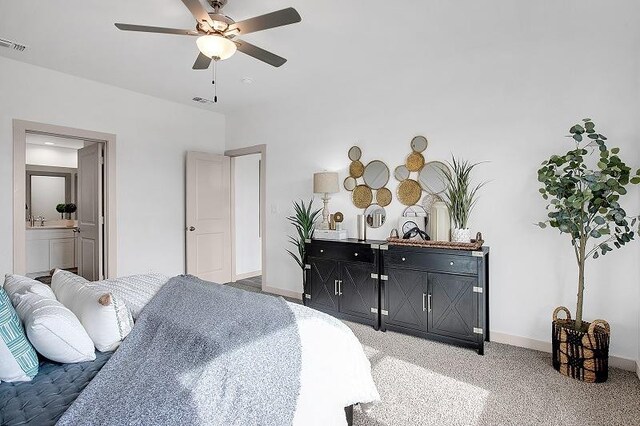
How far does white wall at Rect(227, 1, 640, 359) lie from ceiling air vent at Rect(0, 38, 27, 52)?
2774 millimetres

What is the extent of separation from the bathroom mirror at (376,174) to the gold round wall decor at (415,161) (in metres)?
0.27

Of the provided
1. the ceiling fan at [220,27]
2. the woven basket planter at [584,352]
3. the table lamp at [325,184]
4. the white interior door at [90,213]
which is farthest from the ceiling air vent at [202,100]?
the woven basket planter at [584,352]

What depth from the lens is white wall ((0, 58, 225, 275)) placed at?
355cm

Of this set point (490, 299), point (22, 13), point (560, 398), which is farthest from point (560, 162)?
point (22, 13)

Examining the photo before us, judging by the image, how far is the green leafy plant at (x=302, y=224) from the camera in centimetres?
418

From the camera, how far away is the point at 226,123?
18.2 feet

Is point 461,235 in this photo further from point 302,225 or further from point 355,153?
point 302,225

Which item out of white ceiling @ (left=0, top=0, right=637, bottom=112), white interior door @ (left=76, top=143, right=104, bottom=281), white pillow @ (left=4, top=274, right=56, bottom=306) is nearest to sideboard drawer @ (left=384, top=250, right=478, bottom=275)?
white ceiling @ (left=0, top=0, right=637, bottom=112)

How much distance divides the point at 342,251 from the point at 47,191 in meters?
6.58

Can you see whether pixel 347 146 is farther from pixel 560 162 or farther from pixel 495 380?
pixel 495 380

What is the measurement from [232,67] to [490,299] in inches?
137

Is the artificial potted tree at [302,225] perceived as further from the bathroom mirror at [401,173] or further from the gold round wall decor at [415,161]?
the gold round wall decor at [415,161]

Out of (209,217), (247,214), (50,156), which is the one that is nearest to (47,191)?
(50,156)

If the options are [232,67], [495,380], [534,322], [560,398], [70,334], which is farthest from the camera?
[232,67]
